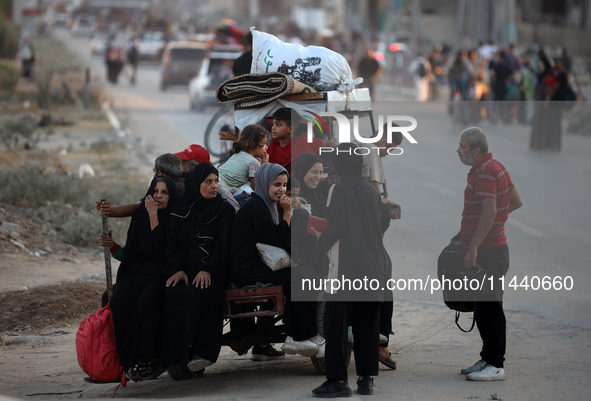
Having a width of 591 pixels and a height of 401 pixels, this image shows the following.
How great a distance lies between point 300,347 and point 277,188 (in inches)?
39.2

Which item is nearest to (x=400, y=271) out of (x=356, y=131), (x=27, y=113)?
(x=356, y=131)

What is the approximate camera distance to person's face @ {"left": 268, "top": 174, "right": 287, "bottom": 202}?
20.3 ft

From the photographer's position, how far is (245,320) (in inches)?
257

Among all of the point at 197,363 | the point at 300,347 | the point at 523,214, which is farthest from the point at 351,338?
the point at 523,214

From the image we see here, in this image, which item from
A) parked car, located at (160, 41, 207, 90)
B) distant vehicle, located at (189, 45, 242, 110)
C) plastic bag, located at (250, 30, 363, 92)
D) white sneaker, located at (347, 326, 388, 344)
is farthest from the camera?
parked car, located at (160, 41, 207, 90)

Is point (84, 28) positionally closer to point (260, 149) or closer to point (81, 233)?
point (81, 233)

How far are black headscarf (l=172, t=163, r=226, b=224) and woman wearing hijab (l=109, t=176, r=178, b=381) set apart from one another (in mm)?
108

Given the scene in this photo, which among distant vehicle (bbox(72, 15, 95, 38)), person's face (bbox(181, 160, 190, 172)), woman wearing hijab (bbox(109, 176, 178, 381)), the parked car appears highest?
person's face (bbox(181, 160, 190, 172))

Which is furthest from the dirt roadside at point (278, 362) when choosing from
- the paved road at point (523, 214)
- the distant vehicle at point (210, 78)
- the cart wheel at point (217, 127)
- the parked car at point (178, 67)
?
the parked car at point (178, 67)

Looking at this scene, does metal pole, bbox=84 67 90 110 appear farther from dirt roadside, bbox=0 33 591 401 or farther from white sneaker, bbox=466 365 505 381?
white sneaker, bbox=466 365 505 381

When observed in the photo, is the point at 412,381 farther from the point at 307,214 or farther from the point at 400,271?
the point at 400,271

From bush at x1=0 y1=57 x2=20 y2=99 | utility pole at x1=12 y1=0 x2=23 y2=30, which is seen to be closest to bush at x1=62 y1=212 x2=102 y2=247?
bush at x1=0 y1=57 x2=20 y2=99

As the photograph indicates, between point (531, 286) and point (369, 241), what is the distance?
3838 millimetres

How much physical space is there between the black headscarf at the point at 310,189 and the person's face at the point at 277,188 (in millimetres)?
301
